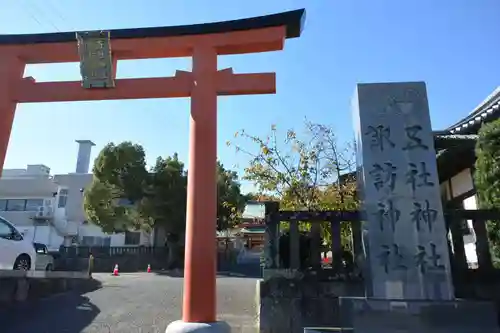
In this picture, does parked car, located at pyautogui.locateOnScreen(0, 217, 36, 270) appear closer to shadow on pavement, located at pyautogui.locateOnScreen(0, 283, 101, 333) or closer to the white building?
shadow on pavement, located at pyautogui.locateOnScreen(0, 283, 101, 333)

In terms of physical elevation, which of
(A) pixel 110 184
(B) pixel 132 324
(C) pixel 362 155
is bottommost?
(B) pixel 132 324

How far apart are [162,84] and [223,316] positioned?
5489mm

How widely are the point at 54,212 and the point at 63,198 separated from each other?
1.40 metres

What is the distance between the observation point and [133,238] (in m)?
31.8

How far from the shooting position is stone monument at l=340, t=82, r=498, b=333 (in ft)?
14.9

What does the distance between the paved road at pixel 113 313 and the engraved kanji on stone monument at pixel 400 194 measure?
11.6 feet

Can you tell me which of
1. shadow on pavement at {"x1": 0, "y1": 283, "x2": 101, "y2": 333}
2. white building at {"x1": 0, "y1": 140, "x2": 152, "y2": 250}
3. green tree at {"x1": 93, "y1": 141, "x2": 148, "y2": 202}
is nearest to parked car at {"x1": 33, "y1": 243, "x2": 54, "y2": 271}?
shadow on pavement at {"x1": 0, "y1": 283, "x2": 101, "y2": 333}

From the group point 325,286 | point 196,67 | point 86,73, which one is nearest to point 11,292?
point 86,73

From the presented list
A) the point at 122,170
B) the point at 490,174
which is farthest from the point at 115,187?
the point at 490,174

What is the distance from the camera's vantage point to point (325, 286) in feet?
19.0

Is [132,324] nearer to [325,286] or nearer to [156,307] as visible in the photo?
[156,307]

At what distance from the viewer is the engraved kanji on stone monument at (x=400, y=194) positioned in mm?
4895

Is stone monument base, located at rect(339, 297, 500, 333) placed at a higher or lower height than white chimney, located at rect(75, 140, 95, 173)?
lower

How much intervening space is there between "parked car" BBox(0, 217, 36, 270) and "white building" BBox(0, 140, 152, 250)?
19453 mm
